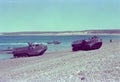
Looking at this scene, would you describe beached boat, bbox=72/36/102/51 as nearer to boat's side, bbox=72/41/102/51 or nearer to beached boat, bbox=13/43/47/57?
boat's side, bbox=72/41/102/51

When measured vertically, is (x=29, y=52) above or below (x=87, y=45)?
below

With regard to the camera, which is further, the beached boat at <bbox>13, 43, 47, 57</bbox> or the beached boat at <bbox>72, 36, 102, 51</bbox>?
the beached boat at <bbox>72, 36, 102, 51</bbox>

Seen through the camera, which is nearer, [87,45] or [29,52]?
[29,52]

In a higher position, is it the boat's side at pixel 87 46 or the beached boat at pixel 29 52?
the boat's side at pixel 87 46

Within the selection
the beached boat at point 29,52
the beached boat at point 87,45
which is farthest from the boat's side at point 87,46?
the beached boat at point 29,52

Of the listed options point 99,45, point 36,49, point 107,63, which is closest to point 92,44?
point 99,45

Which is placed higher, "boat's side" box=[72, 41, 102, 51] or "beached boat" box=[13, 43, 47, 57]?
"boat's side" box=[72, 41, 102, 51]

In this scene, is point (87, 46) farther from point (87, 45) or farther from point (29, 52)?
point (29, 52)

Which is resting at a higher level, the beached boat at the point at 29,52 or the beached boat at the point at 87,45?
the beached boat at the point at 87,45

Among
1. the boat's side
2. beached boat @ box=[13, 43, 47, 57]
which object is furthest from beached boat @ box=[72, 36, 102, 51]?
beached boat @ box=[13, 43, 47, 57]

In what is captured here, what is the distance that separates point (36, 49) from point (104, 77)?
1829 centimetres

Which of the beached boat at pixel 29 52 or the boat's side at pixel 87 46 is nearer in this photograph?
the beached boat at pixel 29 52

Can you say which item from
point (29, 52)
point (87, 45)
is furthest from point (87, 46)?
point (29, 52)

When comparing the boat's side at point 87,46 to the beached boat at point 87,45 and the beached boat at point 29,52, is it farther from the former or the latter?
the beached boat at point 29,52
